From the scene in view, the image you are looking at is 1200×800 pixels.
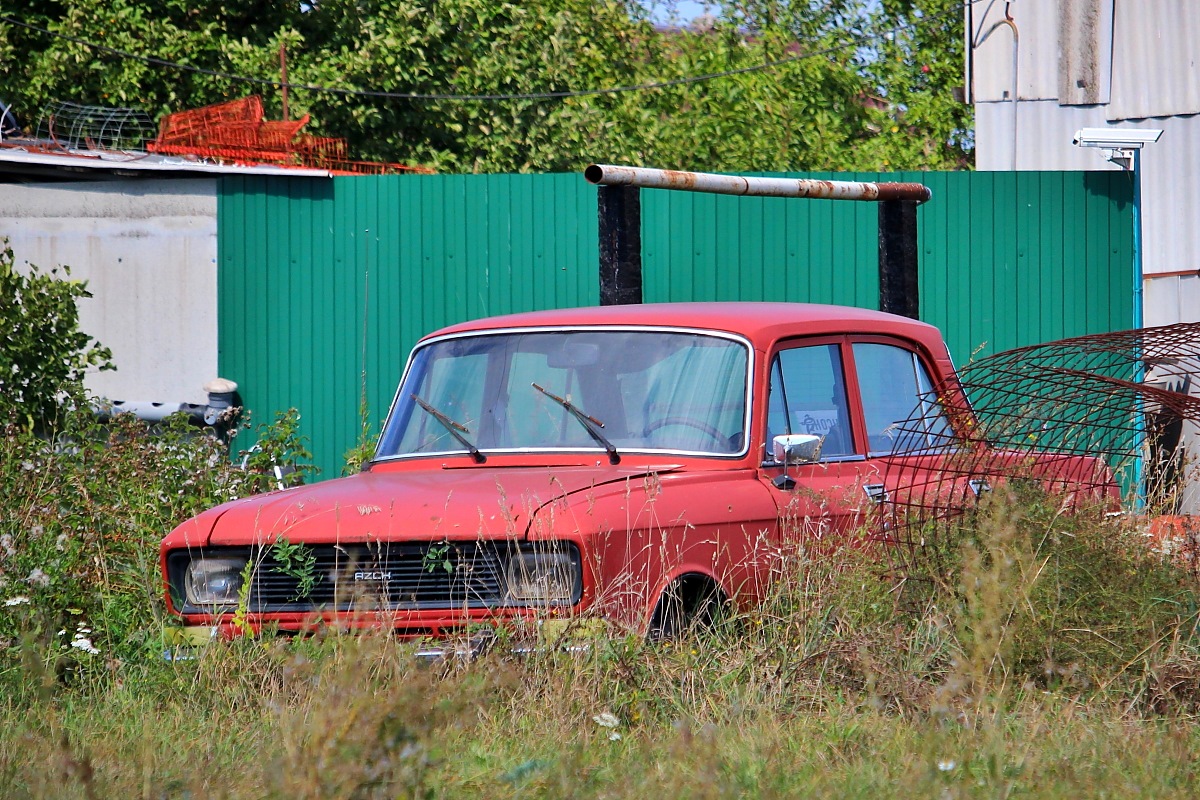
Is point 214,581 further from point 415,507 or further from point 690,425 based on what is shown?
point 690,425

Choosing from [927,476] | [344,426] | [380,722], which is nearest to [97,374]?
[344,426]

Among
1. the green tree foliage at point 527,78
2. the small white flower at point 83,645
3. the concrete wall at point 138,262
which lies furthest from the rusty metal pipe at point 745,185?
the green tree foliage at point 527,78

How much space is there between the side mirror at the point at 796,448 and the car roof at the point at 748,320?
0.49 meters

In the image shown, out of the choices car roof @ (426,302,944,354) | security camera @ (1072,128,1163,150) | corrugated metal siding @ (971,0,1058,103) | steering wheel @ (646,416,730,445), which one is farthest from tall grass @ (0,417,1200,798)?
corrugated metal siding @ (971,0,1058,103)

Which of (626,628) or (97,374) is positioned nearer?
(626,628)

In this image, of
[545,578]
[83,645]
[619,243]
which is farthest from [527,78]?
[545,578]

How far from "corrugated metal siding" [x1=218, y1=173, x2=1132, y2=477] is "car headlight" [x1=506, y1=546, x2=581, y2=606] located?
20.2 feet

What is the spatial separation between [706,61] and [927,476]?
16.5 meters

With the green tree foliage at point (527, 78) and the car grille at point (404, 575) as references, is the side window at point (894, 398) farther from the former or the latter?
the green tree foliage at point (527, 78)

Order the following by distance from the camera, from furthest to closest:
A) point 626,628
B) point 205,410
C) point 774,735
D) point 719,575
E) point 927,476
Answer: point 205,410
point 927,476
point 719,575
point 626,628
point 774,735

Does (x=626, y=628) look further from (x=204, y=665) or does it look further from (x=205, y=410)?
(x=205, y=410)

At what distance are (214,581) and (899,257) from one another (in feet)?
19.2

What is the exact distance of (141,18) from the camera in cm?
1530

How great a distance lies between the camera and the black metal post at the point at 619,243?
8.16m
